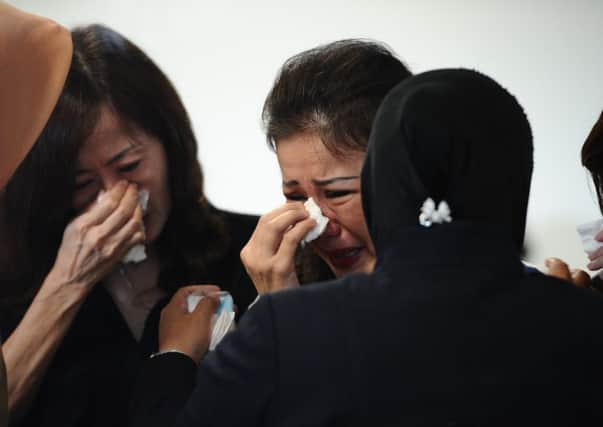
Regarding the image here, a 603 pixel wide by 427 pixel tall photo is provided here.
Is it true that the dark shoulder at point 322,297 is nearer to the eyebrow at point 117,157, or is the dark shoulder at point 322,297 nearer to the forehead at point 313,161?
the forehead at point 313,161

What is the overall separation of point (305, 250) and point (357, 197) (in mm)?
307

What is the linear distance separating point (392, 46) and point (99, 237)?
0.91 m

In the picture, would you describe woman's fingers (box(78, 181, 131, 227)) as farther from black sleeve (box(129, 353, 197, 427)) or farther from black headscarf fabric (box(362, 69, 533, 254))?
black headscarf fabric (box(362, 69, 533, 254))

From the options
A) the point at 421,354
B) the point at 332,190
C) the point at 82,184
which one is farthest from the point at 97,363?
the point at 421,354

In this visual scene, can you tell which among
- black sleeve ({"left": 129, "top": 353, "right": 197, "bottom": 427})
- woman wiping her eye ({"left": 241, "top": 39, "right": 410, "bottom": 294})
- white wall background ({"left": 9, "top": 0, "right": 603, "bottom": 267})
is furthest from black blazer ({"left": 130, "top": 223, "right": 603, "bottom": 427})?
white wall background ({"left": 9, "top": 0, "right": 603, "bottom": 267})

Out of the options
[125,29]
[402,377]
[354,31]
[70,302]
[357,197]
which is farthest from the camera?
[125,29]

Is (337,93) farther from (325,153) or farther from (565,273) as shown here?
(565,273)

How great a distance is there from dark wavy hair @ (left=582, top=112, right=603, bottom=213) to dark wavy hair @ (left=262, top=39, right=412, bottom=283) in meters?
0.35

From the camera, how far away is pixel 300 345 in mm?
860

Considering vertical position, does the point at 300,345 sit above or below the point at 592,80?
below

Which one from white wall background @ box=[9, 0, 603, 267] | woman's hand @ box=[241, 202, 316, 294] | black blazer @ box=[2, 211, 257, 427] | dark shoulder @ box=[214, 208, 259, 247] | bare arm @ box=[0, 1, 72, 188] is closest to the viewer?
bare arm @ box=[0, 1, 72, 188]

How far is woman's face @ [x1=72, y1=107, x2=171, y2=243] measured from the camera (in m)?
1.52

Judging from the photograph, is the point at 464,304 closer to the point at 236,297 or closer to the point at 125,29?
the point at 236,297

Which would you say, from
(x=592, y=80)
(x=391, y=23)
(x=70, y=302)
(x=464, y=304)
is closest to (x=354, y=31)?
(x=391, y=23)
